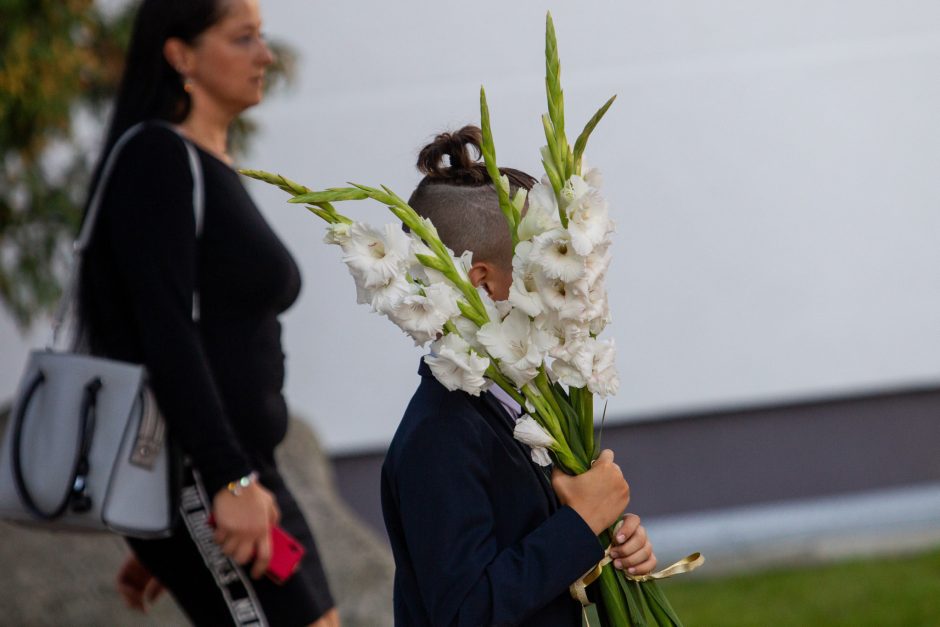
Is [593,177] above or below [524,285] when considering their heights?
above

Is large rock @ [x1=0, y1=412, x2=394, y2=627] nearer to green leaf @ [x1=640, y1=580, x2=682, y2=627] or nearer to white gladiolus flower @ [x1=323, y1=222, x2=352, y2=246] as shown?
green leaf @ [x1=640, y1=580, x2=682, y2=627]

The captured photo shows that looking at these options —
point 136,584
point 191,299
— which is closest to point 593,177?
point 191,299

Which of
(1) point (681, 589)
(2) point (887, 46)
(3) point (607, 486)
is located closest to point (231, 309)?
(3) point (607, 486)

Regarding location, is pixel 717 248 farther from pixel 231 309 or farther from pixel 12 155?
pixel 231 309

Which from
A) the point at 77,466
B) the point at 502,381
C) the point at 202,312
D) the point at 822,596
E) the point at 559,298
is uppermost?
the point at 559,298

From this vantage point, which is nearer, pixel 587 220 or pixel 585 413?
pixel 587 220

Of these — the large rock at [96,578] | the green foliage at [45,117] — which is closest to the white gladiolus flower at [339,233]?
the large rock at [96,578]

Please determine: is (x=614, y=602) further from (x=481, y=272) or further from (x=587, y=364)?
(x=481, y=272)

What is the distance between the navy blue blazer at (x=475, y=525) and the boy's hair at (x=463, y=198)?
0.72ft

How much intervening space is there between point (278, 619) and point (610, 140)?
518 centimetres

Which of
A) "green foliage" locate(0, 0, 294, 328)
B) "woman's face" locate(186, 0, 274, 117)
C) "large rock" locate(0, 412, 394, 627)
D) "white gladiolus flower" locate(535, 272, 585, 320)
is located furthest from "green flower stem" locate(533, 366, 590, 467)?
"green foliage" locate(0, 0, 294, 328)

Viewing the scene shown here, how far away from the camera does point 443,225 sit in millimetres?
1993

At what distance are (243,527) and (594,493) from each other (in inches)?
33.1

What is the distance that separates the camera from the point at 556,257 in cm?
166
